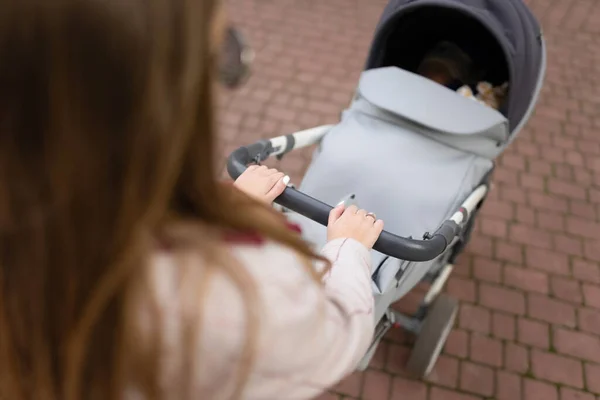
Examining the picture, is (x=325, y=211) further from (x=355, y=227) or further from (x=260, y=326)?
(x=260, y=326)

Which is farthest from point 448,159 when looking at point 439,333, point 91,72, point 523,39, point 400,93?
point 91,72

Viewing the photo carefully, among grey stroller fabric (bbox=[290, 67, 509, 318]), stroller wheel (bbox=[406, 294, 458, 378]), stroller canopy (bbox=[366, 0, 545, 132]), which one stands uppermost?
stroller canopy (bbox=[366, 0, 545, 132])

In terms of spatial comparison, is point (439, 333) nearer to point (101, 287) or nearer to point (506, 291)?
point (506, 291)

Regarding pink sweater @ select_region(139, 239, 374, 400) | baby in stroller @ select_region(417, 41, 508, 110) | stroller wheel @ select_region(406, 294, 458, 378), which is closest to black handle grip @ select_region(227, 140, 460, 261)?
pink sweater @ select_region(139, 239, 374, 400)

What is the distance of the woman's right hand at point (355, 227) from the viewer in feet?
4.10

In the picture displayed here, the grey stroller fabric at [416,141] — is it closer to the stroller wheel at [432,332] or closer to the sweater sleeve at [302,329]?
the stroller wheel at [432,332]

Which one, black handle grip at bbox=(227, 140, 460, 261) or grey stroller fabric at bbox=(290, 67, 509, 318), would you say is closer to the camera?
black handle grip at bbox=(227, 140, 460, 261)

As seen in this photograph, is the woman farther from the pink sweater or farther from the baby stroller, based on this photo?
the baby stroller

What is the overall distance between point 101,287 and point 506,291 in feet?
7.29

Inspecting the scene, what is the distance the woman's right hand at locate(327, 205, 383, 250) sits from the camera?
125cm

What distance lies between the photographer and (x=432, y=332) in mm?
2094

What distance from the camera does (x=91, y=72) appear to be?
0.56 m

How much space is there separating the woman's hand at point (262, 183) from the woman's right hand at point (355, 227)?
154 mm

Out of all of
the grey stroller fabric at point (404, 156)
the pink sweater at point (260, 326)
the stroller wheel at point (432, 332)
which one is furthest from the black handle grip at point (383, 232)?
the stroller wheel at point (432, 332)
